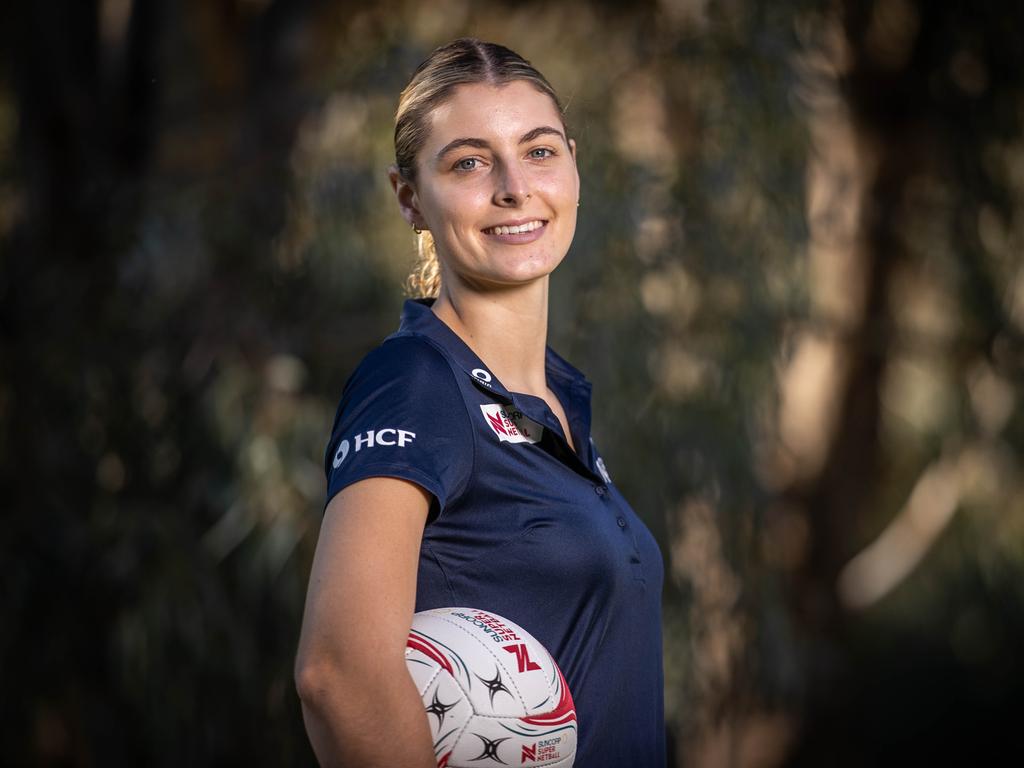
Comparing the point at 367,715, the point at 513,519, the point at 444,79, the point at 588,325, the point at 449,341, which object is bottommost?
the point at 367,715

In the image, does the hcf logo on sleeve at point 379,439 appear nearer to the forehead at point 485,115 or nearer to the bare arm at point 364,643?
the bare arm at point 364,643

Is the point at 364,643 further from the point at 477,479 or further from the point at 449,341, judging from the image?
the point at 449,341

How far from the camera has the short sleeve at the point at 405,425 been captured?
4.88ft

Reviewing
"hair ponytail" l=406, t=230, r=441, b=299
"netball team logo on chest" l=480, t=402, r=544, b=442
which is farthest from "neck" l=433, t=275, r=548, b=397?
"hair ponytail" l=406, t=230, r=441, b=299

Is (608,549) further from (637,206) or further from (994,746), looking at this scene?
(994,746)

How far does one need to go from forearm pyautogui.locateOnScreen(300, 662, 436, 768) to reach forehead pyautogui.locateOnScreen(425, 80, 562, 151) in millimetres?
743

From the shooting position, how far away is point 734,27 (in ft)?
16.5

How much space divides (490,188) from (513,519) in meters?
0.47

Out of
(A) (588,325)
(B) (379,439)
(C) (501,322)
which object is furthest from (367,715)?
(A) (588,325)

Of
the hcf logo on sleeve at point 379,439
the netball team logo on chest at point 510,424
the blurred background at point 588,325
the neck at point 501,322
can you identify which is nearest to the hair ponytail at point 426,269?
the neck at point 501,322

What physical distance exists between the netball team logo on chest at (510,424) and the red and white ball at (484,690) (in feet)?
0.72

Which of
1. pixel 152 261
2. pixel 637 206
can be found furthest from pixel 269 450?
pixel 637 206

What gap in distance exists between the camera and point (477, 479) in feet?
5.20

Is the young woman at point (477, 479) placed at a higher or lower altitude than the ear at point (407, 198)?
lower
